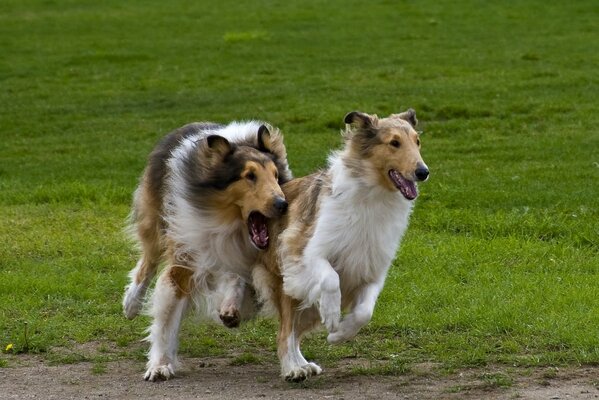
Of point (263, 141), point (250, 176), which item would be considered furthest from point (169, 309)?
point (263, 141)

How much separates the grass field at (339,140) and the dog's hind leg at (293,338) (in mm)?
465

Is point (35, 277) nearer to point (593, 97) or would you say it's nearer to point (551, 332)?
point (551, 332)

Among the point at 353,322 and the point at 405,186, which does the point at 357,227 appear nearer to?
the point at 405,186

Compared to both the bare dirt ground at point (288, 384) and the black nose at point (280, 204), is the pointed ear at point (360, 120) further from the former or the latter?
the bare dirt ground at point (288, 384)

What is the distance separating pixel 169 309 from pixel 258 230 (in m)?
0.95

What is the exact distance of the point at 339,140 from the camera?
804 inches

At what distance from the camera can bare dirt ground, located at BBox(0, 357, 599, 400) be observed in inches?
319

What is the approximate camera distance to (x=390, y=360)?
360 inches

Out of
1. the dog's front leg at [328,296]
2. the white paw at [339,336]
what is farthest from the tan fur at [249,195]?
the white paw at [339,336]

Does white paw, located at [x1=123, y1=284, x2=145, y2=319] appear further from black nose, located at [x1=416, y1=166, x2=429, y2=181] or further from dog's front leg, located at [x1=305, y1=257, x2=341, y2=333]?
black nose, located at [x1=416, y1=166, x2=429, y2=181]

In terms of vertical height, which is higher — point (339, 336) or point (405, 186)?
point (405, 186)

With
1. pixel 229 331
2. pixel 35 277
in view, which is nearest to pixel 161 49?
pixel 35 277

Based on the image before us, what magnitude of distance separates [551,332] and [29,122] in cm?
1583

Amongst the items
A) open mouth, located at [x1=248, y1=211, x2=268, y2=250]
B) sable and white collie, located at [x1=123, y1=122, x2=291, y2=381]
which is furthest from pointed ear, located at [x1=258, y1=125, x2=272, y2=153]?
open mouth, located at [x1=248, y1=211, x2=268, y2=250]
